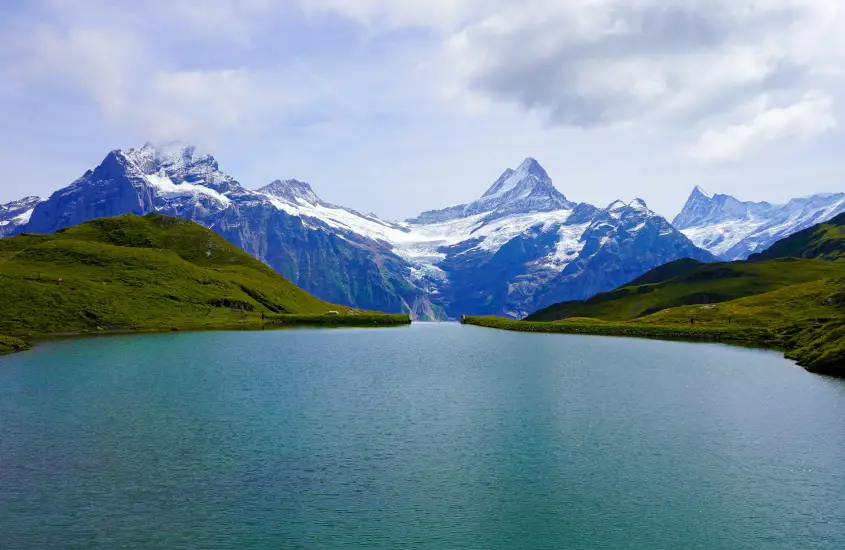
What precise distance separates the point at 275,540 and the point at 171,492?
12.8 meters

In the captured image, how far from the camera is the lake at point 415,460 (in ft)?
136

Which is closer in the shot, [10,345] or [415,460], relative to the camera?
[415,460]

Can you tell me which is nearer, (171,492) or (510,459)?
(171,492)

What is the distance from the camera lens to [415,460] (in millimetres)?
56938

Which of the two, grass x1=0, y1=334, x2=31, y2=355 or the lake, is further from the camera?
grass x1=0, y1=334, x2=31, y2=355

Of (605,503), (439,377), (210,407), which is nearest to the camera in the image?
(605,503)

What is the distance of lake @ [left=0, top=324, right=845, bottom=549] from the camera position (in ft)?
136

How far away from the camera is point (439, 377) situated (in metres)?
112

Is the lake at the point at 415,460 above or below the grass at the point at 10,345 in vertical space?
below

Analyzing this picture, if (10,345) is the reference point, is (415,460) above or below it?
below

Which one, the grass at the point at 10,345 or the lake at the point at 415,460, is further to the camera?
the grass at the point at 10,345

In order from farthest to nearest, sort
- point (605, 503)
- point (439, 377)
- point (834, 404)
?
1. point (439, 377)
2. point (834, 404)
3. point (605, 503)

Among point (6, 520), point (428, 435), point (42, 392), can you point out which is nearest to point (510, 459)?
point (428, 435)

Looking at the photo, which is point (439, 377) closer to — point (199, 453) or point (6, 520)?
point (199, 453)
